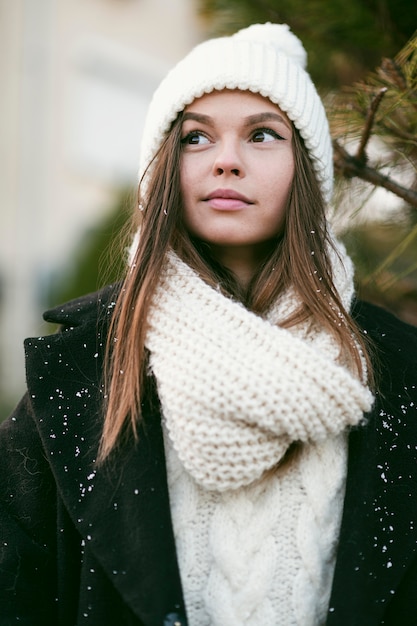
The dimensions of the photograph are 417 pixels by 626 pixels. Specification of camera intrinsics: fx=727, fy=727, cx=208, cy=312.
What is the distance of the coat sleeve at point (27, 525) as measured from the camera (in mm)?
1406

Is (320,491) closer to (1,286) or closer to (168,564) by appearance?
(168,564)

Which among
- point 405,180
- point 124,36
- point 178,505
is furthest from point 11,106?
point 178,505

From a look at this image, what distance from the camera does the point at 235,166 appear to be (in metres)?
1.45

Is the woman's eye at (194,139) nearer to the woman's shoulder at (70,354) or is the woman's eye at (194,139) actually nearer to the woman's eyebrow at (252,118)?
the woman's eyebrow at (252,118)

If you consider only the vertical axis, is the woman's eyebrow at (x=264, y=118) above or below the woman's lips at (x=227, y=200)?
above

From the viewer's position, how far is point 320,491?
4.39ft

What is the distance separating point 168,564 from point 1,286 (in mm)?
6492

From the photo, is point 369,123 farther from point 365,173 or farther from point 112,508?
point 112,508

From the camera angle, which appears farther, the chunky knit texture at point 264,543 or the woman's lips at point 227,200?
the woman's lips at point 227,200

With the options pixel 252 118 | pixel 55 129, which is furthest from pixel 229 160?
pixel 55 129

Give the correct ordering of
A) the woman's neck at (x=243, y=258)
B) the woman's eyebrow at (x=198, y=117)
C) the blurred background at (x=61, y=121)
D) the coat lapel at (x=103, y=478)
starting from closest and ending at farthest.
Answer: the coat lapel at (x=103, y=478), the woman's eyebrow at (x=198, y=117), the woman's neck at (x=243, y=258), the blurred background at (x=61, y=121)

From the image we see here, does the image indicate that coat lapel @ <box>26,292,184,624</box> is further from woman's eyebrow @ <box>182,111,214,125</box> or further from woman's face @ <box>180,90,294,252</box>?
woman's eyebrow @ <box>182,111,214,125</box>

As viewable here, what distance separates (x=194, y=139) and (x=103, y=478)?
2.37 ft

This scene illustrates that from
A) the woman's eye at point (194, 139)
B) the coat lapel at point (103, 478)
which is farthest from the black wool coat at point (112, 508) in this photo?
the woman's eye at point (194, 139)
